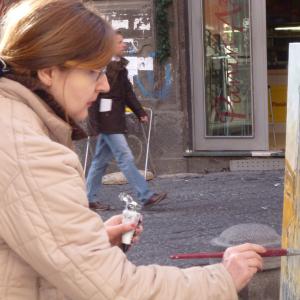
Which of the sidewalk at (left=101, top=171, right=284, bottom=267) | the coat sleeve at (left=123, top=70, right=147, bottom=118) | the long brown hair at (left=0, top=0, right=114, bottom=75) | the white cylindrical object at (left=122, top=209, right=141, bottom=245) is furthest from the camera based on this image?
the coat sleeve at (left=123, top=70, right=147, bottom=118)

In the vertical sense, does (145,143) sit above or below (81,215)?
below

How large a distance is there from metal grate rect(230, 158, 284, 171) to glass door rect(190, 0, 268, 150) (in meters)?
0.18

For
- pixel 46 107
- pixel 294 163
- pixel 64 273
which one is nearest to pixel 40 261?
pixel 64 273

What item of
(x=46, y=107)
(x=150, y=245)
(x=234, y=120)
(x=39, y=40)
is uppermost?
(x=39, y=40)

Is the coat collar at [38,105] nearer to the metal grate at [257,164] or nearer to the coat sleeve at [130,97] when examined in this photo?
the coat sleeve at [130,97]

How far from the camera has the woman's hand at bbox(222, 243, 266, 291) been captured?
2209 mm

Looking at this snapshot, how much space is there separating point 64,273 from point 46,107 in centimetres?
42

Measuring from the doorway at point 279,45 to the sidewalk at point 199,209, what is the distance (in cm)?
260

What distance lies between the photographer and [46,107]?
6.93 feet

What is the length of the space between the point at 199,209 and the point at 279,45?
209 inches

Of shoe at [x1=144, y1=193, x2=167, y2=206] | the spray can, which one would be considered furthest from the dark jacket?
the spray can

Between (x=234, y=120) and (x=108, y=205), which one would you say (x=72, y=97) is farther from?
(x=234, y=120)

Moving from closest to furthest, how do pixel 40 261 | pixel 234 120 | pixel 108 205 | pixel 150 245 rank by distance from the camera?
pixel 40 261 < pixel 150 245 < pixel 108 205 < pixel 234 120

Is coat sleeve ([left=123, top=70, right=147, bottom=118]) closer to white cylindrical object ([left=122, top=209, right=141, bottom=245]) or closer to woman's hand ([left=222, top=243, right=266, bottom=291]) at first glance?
white cylindrical object ([left=122, top=209, right=141, bottom=245])
